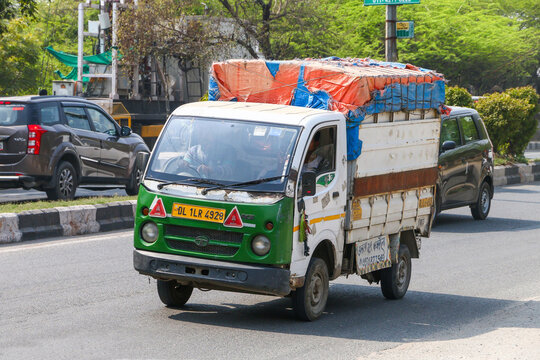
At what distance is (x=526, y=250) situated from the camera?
13898 mm

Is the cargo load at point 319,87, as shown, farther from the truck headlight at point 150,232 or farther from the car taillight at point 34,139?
the car taillight at point 34,139

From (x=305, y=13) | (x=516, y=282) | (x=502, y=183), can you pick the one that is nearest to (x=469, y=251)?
(x=516, y=282)

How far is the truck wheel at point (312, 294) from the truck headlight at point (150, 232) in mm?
1259

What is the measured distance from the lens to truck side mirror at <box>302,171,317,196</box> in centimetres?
782

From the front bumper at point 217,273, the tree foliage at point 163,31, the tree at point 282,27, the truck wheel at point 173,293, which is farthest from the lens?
the tree foliage at point 163,31

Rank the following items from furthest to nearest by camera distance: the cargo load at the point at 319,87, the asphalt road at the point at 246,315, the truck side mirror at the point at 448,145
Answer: the truck side mirror at the point at 448,145 → the cargo load at the point at 319,87 → the asphalt road at the point at 246,315

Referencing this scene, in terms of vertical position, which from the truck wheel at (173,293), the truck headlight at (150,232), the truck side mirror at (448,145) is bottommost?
the truck wheel at (173,293)

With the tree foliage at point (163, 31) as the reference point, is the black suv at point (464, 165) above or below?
below

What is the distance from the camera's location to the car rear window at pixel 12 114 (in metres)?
15.3

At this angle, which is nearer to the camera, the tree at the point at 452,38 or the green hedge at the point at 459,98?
the green hedge at the point at 459,98

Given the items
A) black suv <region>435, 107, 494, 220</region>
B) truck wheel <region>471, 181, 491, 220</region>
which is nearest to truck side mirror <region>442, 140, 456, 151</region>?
black suv <region>435, 107, 494, 220</region>

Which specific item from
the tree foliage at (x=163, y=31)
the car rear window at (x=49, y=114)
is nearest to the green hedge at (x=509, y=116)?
the tree foliage at (x=163, y=31)

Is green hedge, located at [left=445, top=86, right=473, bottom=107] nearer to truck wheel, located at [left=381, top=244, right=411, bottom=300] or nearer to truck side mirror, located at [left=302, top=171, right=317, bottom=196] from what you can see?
truck wheel, located at [left=381, top=244, right=411, bottom=300]

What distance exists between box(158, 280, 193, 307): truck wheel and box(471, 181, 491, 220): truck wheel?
377 inches
